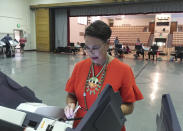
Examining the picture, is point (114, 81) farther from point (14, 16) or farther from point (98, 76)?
point (14, 16)

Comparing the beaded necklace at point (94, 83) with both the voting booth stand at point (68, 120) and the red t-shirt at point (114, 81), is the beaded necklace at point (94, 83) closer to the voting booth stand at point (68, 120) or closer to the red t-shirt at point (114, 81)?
the red t-shirt at point (114, 81)

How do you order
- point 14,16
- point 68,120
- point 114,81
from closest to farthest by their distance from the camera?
point 68,120 → point 114,81 → point 14,16

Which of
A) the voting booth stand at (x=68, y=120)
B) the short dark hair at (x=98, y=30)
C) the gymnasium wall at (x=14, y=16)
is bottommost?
the voting booth stand at (x=68, y=120)

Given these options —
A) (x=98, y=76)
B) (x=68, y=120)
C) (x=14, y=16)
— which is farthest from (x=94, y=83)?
(x=14, y=16)

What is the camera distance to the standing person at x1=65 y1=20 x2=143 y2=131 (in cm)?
89

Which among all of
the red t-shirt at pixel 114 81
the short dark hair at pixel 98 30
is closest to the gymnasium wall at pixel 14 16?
the red t-shirt at pixel 114 81

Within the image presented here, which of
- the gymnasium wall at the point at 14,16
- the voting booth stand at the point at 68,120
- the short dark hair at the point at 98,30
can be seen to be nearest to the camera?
the voting booth stand at the point at 68,120

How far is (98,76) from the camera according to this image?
980mm

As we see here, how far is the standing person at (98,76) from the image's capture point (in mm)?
889

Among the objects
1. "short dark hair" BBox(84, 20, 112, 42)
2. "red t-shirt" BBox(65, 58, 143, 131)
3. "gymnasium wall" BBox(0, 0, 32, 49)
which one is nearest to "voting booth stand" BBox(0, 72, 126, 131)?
"red t-shirt" BBox(65, 58, 143, 131)

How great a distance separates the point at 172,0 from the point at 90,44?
34.2ft

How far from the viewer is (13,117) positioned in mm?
656

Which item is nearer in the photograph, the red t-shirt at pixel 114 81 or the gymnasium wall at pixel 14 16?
the red t-shirt at pixel 114 81

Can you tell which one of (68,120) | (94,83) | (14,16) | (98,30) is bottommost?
(68,120)
